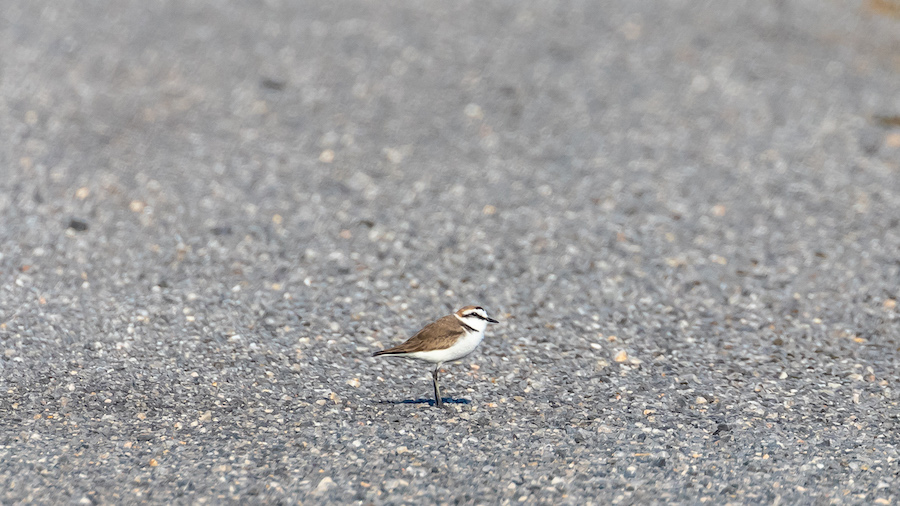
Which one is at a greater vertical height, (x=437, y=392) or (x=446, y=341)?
(x=446, y=341)

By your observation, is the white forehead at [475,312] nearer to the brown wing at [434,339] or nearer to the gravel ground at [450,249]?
the brown wing at [434,339]

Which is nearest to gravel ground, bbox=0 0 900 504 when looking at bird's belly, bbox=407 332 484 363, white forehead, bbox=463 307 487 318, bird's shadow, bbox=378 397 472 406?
bird's shadow, bbox=378 397 472 406

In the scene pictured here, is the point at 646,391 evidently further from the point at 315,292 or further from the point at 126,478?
the point at 126,478

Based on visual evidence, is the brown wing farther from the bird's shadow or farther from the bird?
the bird's shadow

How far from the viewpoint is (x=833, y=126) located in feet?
59.7

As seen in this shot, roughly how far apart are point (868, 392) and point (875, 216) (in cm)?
580

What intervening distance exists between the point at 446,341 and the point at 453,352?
0.15 metres

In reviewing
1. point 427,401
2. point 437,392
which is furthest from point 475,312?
point 427,401

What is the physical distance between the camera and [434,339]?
9008 millimetres

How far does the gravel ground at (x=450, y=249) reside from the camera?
850 centimetres

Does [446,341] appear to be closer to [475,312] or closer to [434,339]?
[434,339]

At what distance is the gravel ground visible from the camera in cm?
850

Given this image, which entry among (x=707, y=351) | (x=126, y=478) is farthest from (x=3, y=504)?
(x=707, y=351)

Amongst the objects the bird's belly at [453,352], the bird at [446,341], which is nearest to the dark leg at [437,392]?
the bird at [446,341]
